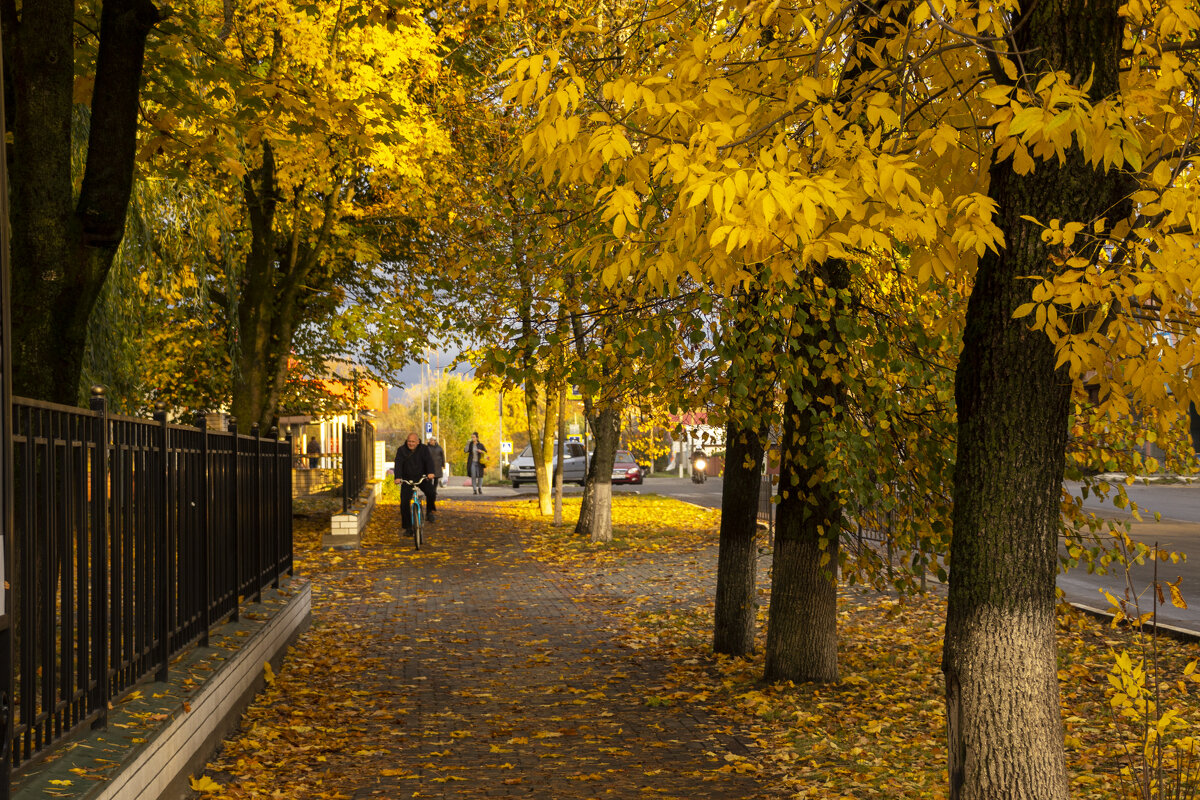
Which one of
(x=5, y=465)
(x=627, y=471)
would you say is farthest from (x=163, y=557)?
(x=627, y=471)

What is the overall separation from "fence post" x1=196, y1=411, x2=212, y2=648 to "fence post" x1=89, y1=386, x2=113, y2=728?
2089mm

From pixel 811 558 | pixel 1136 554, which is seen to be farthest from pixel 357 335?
pixel 1136 554

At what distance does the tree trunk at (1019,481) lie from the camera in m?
5.04

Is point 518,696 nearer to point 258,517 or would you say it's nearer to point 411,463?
point 258,517

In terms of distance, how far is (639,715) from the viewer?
8.41 meters

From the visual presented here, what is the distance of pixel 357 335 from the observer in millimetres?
21578

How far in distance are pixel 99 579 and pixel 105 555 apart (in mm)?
107

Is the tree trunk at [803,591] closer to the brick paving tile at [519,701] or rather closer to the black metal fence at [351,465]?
the brick paving tile at [519,701]

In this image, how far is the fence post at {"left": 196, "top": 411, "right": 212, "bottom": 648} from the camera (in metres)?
7.63

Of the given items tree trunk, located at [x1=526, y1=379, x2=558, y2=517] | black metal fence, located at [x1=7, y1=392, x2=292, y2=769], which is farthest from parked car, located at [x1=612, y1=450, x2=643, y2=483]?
black metal fence, located at [x1=7, y1=392, x2=292, y2=769]

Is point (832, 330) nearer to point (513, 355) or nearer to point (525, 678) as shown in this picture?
point (513, 355)

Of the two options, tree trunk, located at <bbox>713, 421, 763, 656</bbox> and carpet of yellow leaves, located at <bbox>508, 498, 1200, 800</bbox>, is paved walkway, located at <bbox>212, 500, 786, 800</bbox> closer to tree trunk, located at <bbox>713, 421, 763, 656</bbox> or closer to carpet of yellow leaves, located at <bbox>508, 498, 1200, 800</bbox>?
carpet of yellow leaves, located at <bbox>508, 498, 1200, 800</bbox>

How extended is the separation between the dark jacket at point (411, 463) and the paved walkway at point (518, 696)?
14.2 feet

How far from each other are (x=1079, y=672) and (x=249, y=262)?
58.7 ft
